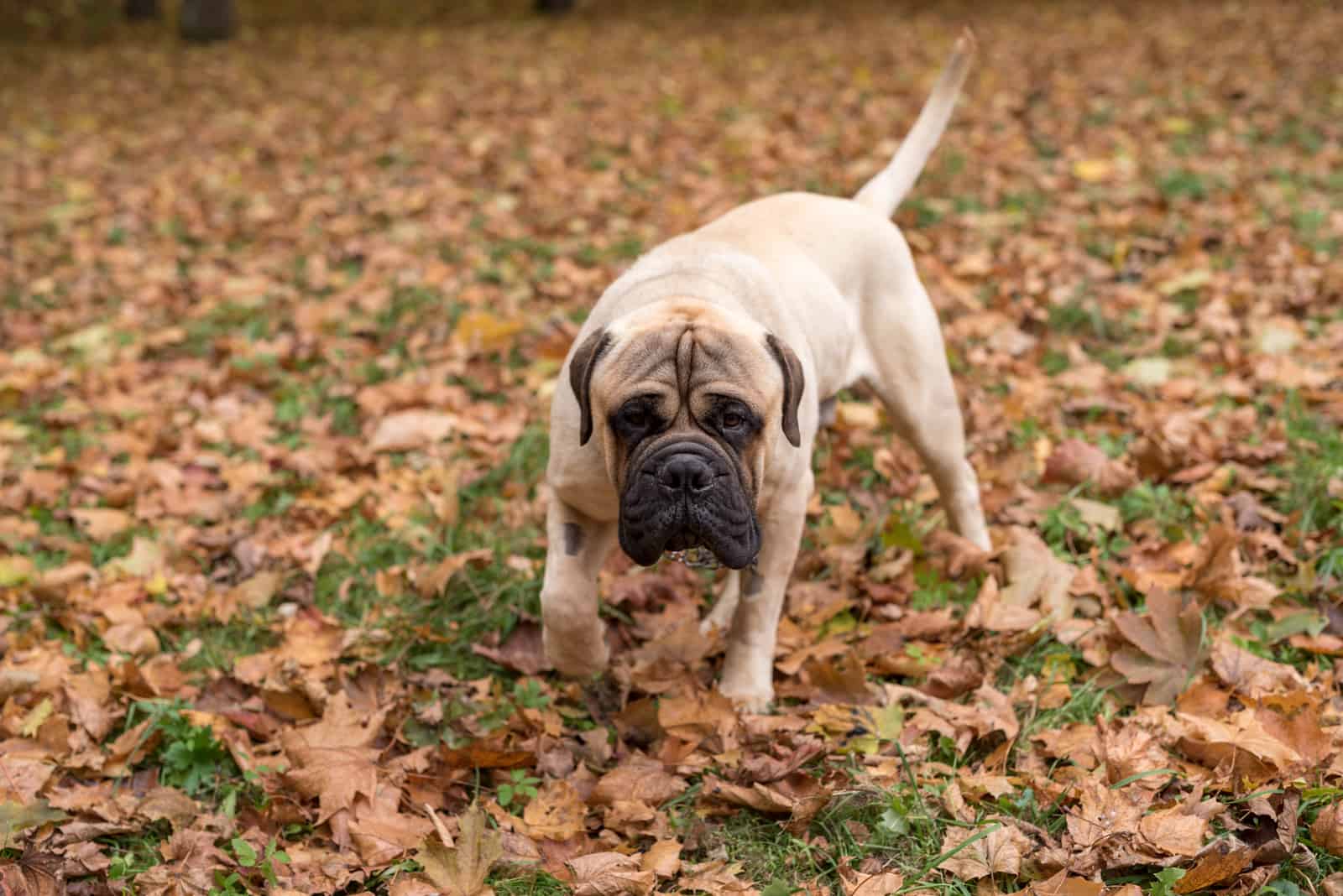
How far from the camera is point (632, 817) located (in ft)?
10.2

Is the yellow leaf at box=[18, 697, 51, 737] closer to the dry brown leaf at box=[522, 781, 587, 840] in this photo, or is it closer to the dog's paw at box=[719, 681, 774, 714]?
the dry brown leaf at box=[522, 781, 587, 840]

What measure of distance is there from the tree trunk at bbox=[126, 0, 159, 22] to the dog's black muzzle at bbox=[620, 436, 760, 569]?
18.6m

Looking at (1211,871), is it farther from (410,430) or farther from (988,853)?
(410,430)

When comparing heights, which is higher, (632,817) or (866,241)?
(866,241)

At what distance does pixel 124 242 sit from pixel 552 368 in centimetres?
445

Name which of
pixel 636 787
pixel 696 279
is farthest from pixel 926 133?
pixel 636 787

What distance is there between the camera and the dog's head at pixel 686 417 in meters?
3.02

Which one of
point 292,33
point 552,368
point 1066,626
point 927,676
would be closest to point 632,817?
point 927,676

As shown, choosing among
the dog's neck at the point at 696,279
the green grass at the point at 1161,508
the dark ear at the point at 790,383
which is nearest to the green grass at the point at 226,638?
the dog's neck at the point at 696,279

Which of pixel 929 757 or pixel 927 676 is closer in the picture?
pixel 929 757

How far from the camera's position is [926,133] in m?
4.62

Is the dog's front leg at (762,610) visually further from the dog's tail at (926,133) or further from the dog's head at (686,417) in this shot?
the dog's tail at (926,133)

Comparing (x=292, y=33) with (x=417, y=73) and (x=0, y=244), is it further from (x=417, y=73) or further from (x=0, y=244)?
(x=0, y=244)

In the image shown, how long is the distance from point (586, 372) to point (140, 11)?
60.6 feet
